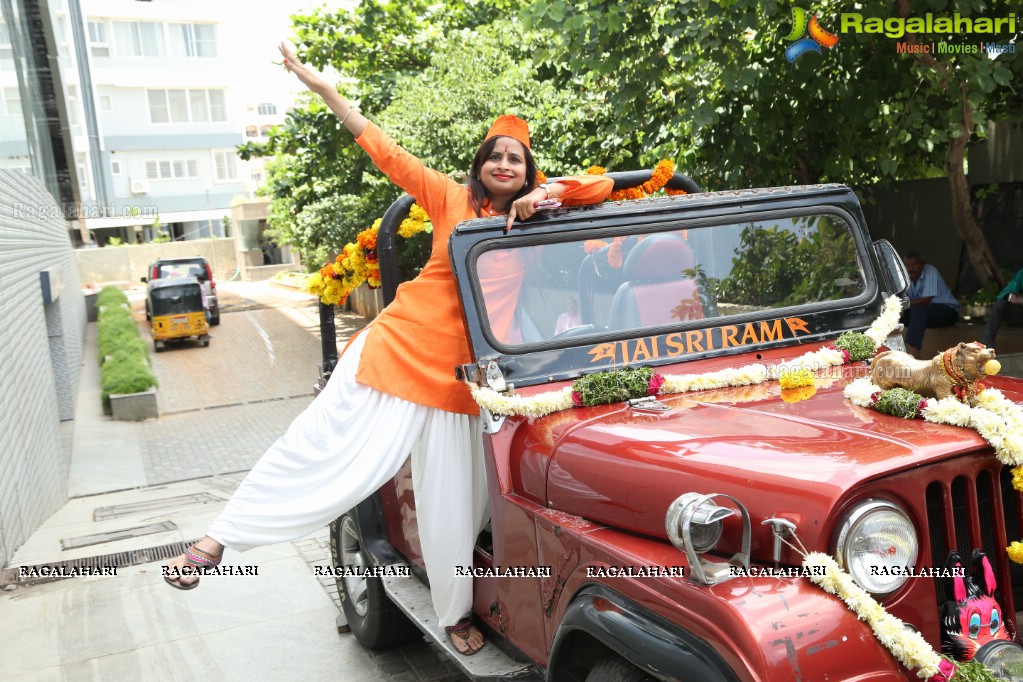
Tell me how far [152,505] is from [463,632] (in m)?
6.29

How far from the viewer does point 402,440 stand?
11.4 feet

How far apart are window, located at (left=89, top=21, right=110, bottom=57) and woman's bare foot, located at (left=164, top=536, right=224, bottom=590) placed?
141 ft

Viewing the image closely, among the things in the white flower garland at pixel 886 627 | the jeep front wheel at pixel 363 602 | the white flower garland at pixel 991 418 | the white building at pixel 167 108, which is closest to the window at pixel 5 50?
the jeep front wheel at pixel 363 602

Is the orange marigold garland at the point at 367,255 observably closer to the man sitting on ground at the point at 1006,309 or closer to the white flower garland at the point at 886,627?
the man sitting on ground at the point at 1006,309

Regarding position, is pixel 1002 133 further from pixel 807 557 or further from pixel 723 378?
pixel 807 557

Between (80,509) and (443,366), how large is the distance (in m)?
6.80

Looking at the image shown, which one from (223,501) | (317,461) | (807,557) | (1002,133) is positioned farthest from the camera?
(1002,133)

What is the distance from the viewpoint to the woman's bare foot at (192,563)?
10.7 feet

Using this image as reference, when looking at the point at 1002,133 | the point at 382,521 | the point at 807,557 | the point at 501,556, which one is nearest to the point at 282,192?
the point at 1002,133

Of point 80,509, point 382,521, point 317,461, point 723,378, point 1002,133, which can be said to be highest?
point 1002,133

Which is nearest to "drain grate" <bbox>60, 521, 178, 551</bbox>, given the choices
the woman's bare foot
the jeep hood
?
the woman's bare foot

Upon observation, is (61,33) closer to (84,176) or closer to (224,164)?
(84,176)

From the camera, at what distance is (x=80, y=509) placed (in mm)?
8836

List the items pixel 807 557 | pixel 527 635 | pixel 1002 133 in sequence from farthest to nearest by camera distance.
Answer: pixel 1002 133 → pixel 527 635 → pixel 807 557
